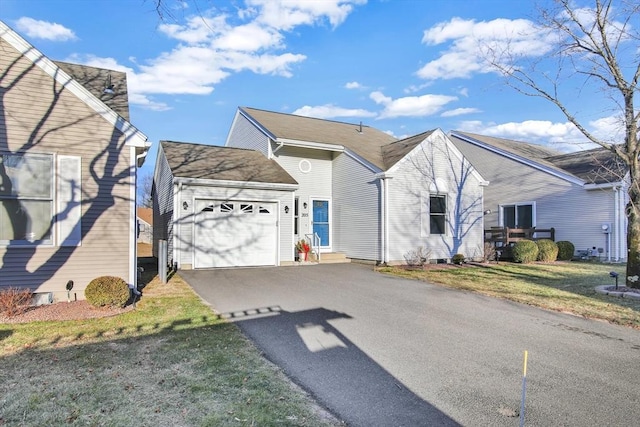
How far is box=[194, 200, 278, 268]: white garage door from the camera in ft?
44.5

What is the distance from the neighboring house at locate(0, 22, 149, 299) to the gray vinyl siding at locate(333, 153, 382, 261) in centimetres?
904

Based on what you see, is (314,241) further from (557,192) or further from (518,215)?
(557,192)

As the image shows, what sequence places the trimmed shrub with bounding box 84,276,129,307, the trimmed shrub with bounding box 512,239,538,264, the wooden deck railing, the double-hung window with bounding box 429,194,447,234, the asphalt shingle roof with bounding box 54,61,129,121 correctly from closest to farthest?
1. the trimmed shrub with bounding box 84,276,129,307
2. the asphalt shingle roof with bounding box 54,61,129,121
3. the trimmed shrub with bounding box 512,239,538,264
4. the double-hung window with bounding box 429,194,447,234
5. the wooden deck railing

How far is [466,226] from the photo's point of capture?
56.9 feet

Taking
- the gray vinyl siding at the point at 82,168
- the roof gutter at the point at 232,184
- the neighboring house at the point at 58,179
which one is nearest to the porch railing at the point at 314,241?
the roof gutter at the point at 232,184

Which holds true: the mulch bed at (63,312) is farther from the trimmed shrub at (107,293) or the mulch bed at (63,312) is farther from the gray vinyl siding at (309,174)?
the gray vinyl siding at (309,174)

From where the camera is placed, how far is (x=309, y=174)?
17.6 m

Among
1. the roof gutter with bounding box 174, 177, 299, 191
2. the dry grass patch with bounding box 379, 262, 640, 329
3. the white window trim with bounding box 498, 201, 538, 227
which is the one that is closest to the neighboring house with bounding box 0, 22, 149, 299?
the roof gutter with bounding box 174, 177, 299, 191

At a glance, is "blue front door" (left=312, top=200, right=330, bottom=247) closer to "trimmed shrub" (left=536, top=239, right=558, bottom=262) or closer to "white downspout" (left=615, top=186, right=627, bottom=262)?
"trimmed shrub" (left=536, top=239, right=558, bottom=262)

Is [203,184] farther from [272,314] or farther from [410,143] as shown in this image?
[410,143]

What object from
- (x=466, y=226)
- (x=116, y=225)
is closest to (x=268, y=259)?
(x=116, y=225)

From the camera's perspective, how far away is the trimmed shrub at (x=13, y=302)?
7211 millimetres

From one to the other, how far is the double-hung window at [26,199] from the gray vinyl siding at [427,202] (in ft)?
35.4

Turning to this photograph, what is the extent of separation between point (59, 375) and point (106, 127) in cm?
604
